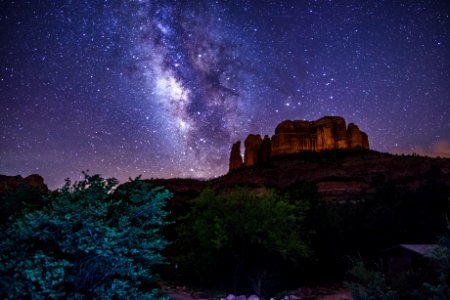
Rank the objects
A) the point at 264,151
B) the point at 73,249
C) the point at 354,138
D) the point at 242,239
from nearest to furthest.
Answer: the point at 73,249
the point at 242,239
the point at 354,138
the point at 264,151

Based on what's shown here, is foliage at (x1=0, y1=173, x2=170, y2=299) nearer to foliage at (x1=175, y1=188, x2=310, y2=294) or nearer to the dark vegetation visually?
the dark vegetation

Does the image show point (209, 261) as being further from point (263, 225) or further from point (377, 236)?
point (377, 236)

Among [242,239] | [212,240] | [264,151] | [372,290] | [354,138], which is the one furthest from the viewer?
[264,151]

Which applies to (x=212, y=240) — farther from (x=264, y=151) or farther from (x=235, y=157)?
(x=235, y=157)

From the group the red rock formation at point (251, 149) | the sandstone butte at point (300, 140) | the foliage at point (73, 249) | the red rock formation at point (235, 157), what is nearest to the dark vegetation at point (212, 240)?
the foliage at point (73, 249)

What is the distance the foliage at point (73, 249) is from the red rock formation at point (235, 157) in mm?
108994

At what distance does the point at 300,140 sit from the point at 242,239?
90.3 meters

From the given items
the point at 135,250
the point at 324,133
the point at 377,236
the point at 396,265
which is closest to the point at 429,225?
the point at 377,236

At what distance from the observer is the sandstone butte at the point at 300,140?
102750 millimetres

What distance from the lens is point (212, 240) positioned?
66.0 ft

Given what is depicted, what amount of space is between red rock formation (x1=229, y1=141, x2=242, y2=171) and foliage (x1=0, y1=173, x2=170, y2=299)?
109 metres

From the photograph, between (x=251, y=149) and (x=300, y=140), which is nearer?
(x=300, y=140)

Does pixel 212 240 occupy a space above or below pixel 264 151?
below

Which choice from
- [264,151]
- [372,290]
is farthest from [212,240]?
[264,151]
